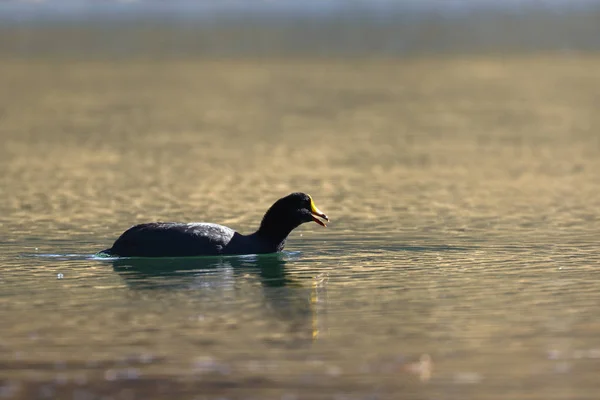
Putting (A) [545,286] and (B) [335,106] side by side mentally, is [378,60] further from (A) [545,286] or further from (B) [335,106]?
(A) [545,286]

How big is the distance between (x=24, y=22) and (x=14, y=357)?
103639 millimetres

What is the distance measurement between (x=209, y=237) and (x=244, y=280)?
5.74 feet

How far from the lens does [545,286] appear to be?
17.8 meters

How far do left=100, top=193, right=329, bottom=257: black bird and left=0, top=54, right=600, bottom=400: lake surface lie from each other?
0.69 feet

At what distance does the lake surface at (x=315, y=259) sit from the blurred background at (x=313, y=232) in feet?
0.15

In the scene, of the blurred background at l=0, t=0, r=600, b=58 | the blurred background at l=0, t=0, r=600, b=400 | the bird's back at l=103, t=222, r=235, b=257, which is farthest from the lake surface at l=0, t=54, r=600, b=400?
the blurred background at l=0, t=0, r=600, b=58

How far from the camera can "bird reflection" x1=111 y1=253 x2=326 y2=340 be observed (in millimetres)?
16555

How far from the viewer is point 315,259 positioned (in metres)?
20.3

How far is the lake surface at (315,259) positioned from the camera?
13.7 m

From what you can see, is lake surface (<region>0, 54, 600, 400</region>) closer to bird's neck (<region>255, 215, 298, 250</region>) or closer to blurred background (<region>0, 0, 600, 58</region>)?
bird's neck (<region>255, 215, 298, 250</region>)

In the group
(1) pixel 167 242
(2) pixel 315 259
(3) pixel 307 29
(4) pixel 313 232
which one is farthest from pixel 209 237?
(3) pixel 307 29

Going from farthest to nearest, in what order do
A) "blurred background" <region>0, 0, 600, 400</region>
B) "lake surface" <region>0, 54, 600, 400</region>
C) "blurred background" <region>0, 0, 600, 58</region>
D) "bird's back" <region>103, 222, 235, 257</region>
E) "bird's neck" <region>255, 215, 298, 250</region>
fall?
"blurred background" <region>0, 0, 600, 58</region> < "bird's neck" <region>255, 215, 298, 250</region> < "bird's back" <region>103, 222, 235, 257</region> < "blurred background" <region>0, 0, 600, 400</region> < "lake surface" <region>0, 54, 600, 400</region>

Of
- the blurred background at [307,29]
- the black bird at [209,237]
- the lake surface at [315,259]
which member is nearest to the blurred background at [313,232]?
the lake surface at [315,259]

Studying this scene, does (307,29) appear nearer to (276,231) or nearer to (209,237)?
(276,231)
